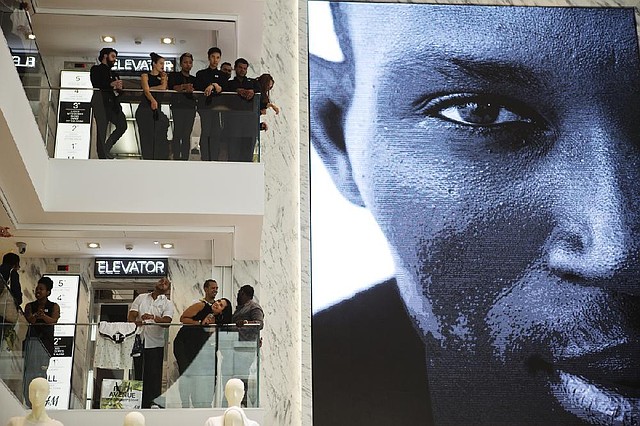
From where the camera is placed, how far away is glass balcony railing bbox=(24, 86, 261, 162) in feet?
52.5

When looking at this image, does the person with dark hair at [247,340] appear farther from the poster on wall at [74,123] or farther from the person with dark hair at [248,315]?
the poster on wall at [74,123]

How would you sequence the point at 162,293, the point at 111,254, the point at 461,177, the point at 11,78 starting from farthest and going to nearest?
the point at 461,177, the point at 111,254, the point at 162,293, the point at 11,78

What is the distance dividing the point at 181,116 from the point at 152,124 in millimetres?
478

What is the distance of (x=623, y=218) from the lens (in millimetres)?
22609

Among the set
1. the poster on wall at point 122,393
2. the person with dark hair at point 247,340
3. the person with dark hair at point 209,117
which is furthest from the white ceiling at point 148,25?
the poster on wall at point 122,393

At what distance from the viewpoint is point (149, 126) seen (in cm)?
1619

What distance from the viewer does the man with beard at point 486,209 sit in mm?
21031

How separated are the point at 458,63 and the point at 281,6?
424 centimetres

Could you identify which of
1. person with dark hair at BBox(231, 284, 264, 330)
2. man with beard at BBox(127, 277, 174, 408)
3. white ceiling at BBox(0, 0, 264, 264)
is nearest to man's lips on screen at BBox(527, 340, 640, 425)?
white ceiling at BBox(0, 0, 264, 264)

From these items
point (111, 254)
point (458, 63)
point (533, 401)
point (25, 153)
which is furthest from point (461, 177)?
point (25, 153)

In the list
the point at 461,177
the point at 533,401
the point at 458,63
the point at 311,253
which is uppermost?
the point at 458,63

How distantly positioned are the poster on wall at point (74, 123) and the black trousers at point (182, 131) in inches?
53.1

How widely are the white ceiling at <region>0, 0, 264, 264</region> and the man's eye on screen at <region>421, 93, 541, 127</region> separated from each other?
16.8 feet

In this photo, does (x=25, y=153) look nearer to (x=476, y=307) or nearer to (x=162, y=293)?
(x=162, y=293)
